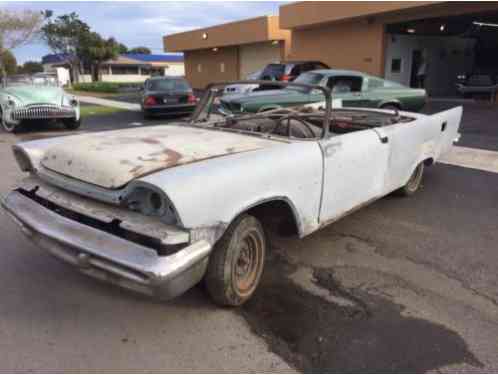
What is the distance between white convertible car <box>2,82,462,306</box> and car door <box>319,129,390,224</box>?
0.03ft

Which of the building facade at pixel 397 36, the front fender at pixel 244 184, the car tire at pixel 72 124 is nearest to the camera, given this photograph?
the front fender at pixel 244 184

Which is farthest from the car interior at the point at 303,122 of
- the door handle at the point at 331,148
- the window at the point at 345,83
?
the window at the point at 345,83

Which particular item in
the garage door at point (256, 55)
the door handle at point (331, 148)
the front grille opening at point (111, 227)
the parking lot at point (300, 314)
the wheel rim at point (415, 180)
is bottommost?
the parking lot at point (300, 314)

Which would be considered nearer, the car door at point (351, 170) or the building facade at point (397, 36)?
the car door at point (351, 170)

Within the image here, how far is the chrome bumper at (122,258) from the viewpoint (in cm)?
213

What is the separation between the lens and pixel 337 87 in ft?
29.0

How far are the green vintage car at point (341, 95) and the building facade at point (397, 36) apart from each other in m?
5.65

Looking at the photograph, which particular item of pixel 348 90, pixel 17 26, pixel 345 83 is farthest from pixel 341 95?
pixel 17 26

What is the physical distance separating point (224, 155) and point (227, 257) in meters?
0.76

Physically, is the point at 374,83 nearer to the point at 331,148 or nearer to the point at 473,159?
the point at 473,159

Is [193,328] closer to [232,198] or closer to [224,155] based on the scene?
[232,198]

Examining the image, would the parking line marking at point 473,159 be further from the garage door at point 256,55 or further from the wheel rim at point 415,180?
the garage door at point 256,55

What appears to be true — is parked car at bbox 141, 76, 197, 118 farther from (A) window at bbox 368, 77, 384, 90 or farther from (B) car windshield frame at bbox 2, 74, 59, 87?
(A) window at bbox 368, 77, 384, 90

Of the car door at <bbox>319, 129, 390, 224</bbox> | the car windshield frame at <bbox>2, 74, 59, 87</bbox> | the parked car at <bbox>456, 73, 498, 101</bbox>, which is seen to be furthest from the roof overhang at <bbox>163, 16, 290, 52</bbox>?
the car door at <bbox>319, 129, 390, 224</bbox>
